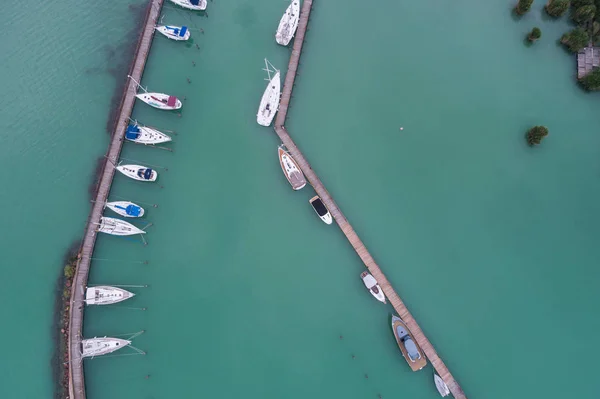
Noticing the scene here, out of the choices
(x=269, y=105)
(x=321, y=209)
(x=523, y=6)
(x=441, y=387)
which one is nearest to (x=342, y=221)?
(x=321, y=209)

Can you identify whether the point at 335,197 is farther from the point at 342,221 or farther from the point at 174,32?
the point at 174,32

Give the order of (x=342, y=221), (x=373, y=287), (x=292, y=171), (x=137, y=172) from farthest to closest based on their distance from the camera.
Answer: (x=292, y=171), (x=342, y=221), (x=137, y=172), (x=373, y=287)

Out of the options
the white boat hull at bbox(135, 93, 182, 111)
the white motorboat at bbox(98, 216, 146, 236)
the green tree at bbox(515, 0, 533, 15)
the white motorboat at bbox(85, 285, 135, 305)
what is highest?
the green tree at bbox(515, 0, 533, 15)

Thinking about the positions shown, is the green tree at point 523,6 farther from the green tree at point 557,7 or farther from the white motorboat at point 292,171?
the white motorboat at point 292,171

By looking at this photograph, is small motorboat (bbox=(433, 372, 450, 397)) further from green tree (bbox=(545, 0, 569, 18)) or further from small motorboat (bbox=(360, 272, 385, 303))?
green tree (bbox=(545, 0, 569, 18))

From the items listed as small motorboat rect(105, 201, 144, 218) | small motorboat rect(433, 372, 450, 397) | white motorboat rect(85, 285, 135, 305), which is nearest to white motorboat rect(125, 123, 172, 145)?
small motorboat rect(105, 201, 144, 218)

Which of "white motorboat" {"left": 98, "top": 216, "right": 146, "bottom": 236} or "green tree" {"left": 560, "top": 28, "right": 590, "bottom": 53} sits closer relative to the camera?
"white motorboat" {"left": 98, "top": 216, "right": 146, "bottom": 236}

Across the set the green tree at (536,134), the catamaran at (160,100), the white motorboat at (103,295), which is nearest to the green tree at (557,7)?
the green tree at (536,134)
